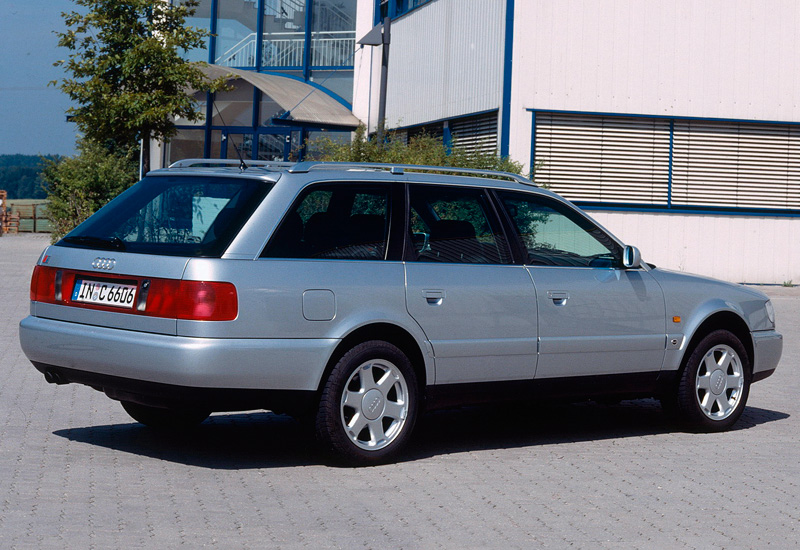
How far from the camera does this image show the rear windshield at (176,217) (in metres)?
6.30

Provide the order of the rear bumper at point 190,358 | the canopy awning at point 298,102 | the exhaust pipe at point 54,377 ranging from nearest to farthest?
1. the rear bumper at point 190,358
2. the exhaust pipe at point 54,377
3. the canopy awning at point 298,102

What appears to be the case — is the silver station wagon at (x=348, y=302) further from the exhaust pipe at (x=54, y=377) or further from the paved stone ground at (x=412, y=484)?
the paved stone ground at (x=412, y=484)

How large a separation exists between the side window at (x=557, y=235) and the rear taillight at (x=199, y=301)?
2.09 metres

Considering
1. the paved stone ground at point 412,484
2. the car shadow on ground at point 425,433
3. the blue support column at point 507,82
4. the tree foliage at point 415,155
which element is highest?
the blue support column at point 507,82

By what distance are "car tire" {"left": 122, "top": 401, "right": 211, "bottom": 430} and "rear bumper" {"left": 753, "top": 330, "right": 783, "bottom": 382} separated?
12.5 feet

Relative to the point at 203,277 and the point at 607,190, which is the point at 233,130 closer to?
the point at 607,190

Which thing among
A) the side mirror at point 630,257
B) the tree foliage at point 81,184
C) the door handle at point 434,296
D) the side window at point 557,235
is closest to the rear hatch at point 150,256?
the door handle at point 434,296

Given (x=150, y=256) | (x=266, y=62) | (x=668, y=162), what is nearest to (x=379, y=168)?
(x=150, y=256)

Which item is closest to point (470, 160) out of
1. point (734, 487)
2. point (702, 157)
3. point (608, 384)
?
point (702, 157)

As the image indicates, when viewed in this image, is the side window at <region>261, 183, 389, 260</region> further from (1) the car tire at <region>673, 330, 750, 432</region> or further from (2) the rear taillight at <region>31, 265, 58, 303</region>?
(1) the car tire at <region>673, 330, 750, 432</region>

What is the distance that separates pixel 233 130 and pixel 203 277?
2765 cm

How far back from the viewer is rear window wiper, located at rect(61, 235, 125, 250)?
6.53m

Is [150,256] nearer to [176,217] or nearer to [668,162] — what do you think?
[176,217]

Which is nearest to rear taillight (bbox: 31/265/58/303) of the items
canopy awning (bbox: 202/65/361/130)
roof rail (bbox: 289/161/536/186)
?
roof rail (bbox: 289/161/536/186)
